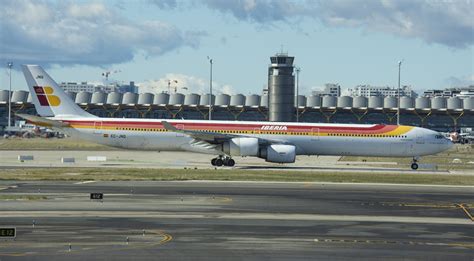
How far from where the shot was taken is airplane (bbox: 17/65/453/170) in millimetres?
64500

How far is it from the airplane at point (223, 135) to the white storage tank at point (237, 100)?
4078 inches

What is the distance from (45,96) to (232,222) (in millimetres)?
41694

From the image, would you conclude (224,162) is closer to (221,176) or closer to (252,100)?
(221,176)

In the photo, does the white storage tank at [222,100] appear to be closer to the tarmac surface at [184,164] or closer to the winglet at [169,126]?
the tarmac surface at [184,164]

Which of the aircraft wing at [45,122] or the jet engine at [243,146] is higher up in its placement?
the aircraft wing at [45,122]

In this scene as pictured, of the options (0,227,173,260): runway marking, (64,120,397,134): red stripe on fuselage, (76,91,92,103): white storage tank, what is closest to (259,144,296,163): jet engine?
(64,120,397,134): red stripe on fuselage

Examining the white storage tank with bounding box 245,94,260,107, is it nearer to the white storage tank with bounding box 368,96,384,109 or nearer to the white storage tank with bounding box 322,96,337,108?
the white storage tank with bounding box 322,96,337,108

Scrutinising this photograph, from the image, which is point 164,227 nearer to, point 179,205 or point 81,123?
point 179,205

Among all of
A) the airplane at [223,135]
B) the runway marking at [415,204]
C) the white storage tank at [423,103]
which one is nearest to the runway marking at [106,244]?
the runway marking at [415,204]

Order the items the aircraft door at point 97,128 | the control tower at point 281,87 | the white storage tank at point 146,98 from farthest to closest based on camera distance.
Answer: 1. the white storage tank at point 146,98
2. the control tower at point 281,87
3. the aircraft door at point 97,128

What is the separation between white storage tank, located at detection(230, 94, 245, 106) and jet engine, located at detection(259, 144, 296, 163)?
106652mm

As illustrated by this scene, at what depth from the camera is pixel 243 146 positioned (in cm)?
6297

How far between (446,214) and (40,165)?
127ft

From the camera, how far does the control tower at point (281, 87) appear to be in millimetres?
144000
